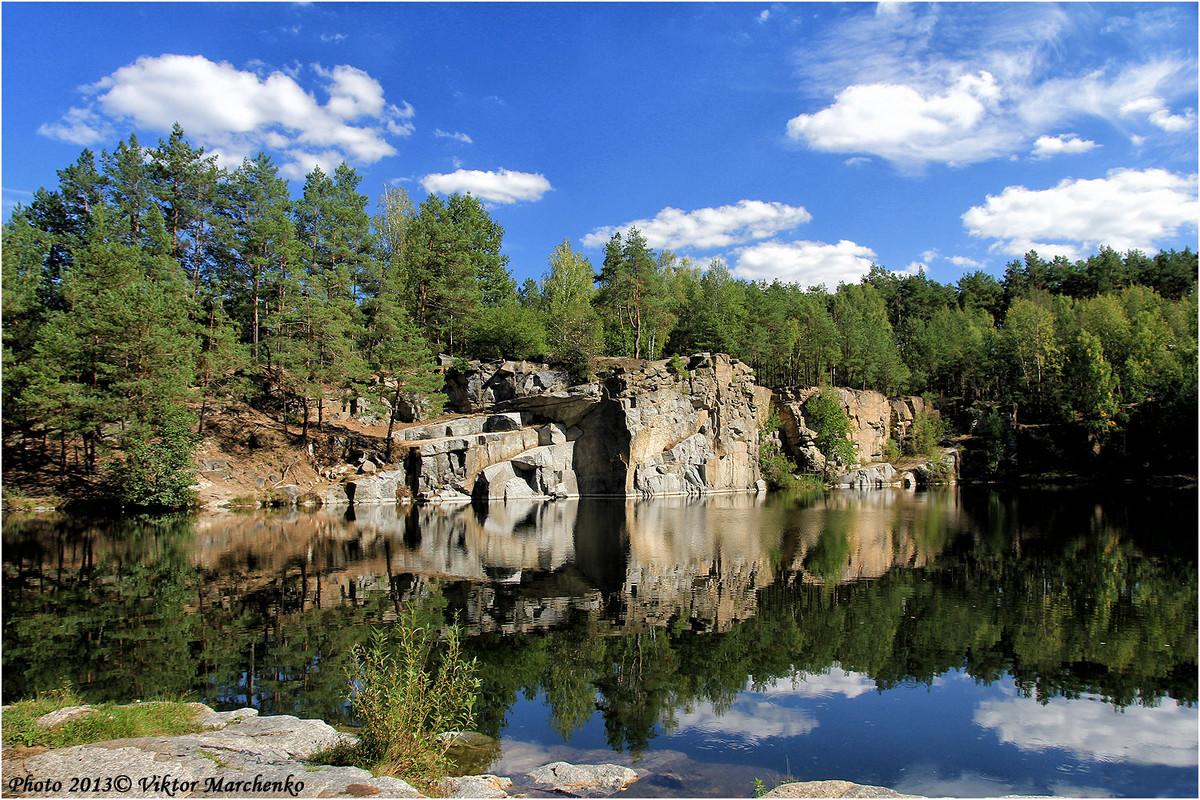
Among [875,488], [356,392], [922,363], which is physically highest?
[922,363]

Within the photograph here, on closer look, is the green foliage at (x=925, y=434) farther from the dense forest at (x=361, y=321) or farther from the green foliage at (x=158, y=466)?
the green foliage at (x=158, y=466)

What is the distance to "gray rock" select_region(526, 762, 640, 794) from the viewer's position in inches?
319

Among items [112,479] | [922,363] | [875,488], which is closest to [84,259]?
[112,479]

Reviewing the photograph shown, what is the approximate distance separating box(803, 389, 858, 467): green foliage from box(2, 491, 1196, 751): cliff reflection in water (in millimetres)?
38489

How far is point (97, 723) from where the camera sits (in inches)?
296

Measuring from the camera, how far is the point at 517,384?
59062 mm

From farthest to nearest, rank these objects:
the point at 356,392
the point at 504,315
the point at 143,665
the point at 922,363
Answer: the point at 922,363 < the point at 504,315 < the point at 356,392 < the point at 143,665

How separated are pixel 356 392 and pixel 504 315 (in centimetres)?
1843

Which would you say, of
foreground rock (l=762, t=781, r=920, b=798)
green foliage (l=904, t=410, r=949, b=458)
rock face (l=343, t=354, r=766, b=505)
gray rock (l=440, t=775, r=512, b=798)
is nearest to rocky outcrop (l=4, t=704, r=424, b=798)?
gray rock (l=440, t=775, r=512, b=798)

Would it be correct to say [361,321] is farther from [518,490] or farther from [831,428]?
[831,428]

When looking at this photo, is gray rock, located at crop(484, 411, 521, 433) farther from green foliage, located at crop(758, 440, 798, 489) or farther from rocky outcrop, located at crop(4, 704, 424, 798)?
rocky outcrop, located at crop(4, 704, 424, 798)

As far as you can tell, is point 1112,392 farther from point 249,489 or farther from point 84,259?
point 84,259

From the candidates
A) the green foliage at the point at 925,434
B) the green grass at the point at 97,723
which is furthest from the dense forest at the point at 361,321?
the green grass at the point at 97,723

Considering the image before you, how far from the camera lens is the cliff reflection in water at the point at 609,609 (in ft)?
38.2
